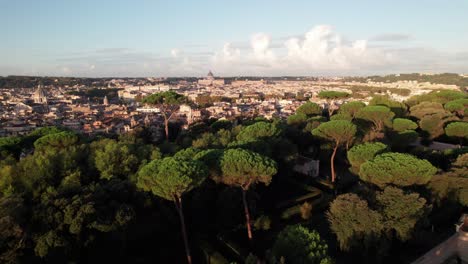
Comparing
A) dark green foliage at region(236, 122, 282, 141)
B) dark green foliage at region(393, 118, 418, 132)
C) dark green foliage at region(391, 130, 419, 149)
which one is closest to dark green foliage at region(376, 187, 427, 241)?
dark green foliage at region(236, 122, 282, 141)

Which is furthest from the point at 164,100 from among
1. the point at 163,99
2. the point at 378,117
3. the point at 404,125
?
the point at 404,125

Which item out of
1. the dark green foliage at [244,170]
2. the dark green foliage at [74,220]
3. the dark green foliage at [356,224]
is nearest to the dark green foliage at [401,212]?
the dark green foliage at [356,224]

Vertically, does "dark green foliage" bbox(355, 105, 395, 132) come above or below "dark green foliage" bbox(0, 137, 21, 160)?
above

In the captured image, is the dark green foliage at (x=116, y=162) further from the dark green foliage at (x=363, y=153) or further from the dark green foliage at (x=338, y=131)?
the dark green foliage at (x=338, y=131)

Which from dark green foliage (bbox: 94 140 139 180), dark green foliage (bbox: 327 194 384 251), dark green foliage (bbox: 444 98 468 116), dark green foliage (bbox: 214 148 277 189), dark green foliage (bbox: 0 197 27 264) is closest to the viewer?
dark green foliage (bbox: 0 197 27 264)

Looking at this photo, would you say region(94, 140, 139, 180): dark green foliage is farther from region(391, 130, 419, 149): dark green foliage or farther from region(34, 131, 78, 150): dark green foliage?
region(391, 130, 419, 149): dark green foliage

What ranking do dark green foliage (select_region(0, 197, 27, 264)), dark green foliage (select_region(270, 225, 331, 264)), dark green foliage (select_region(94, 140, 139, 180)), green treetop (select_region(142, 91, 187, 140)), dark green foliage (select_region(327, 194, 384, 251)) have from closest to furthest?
1. dark green foliage (select_region(0, 197, 27, 264))
2. dark green foliage (select_region(270, 225, 331, 264))
3. dark green foliage (select_region(327, 194, 384, 251))
4. dark green foliage (select_region(94, 140, 139, 180))
5. green treetop (select_region(142, 91, 187, 140))

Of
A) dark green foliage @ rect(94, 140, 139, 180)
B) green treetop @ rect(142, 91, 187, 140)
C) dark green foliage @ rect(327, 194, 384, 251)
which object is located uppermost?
green treetop @ rect(142, 91, 187, 140)

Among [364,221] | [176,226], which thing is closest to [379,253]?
[364,221]

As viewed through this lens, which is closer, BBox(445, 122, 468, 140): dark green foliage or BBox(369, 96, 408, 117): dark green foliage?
BBox(445, 122, 468, 140): dark green foliage
